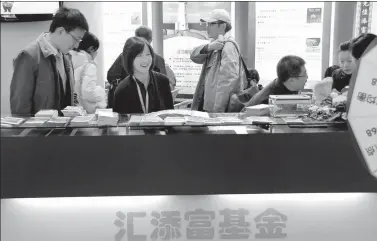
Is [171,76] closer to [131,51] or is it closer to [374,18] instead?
[131,51]

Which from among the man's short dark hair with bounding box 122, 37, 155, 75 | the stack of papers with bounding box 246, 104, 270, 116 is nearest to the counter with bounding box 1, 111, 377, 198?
the stack of papers with bounding box 246, 104, 270, 116

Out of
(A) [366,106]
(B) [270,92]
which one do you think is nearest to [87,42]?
(B) [270,92]

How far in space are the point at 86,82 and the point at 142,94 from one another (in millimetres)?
467

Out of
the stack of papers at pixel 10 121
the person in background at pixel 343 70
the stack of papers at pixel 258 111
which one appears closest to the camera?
the stack of papers at pixel 10 121

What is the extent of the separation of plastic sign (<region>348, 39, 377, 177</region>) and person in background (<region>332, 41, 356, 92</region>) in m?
1.68

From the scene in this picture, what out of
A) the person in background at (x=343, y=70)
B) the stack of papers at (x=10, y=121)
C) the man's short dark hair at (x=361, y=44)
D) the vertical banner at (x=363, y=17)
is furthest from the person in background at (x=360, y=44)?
the stack of papers at (x=10, y=121)

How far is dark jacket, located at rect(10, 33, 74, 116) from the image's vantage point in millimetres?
3320

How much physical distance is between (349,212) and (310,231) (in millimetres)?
259

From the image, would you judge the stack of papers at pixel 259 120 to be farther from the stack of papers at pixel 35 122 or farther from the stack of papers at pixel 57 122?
the stack of papers at pixel 35 122

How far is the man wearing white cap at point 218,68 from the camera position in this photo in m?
3.84

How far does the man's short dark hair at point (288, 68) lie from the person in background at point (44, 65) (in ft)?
4.96

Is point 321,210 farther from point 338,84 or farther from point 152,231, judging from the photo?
point 338,84

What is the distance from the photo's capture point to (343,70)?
393 centimetres

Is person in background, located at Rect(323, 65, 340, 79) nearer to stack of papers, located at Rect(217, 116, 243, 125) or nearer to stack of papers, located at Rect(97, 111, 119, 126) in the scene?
stack of papers, located at Rect(217, 116, 243, 125)
